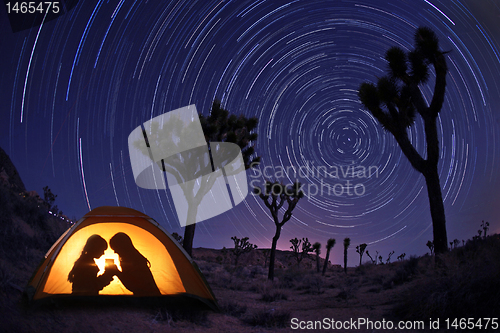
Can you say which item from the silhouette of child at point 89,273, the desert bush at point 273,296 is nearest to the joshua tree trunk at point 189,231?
the desert bush at point 273,296

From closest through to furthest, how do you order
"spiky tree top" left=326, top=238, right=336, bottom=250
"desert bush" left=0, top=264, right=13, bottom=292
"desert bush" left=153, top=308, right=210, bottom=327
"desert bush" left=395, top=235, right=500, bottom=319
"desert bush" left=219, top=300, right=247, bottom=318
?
1. "desert bush" left=0, top=264, right=13, bottom=292
2. "desert bush" left=395, top=235, right=500, bottom=319
3. "desert bush" left=153, top=308, right=210, bottom=327
4. "desert bush" left=219, top=300, right=247, bottom=318
5. "spiky tree top" left=326, top=238, right=336, bottom=250

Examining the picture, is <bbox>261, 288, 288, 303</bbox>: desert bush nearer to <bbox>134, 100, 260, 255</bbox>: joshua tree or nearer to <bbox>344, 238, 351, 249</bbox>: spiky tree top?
<bbox>134, 100, 260, 255</bbox>: joshua tree

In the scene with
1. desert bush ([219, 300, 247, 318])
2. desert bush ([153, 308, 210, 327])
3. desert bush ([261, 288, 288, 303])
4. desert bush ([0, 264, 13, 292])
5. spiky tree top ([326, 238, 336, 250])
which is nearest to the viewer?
desert bush ([0, 264, 13, 292])

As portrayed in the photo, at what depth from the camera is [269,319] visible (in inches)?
283

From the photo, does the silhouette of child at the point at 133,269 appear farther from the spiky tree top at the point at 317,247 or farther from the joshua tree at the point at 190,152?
the spiky tree top at the point at 317,247

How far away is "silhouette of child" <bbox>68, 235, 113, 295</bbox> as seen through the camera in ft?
20.4

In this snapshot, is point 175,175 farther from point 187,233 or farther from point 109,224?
point 109,224

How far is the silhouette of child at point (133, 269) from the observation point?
21.6 feet

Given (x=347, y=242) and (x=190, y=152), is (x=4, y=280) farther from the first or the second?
(x=347, y=242)

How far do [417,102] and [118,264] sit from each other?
34.2 ft

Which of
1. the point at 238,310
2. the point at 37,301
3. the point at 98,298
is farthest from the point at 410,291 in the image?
the point at 37,301

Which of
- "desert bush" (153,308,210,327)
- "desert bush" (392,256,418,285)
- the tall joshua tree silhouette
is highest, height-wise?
the tall joshua tree silhouette

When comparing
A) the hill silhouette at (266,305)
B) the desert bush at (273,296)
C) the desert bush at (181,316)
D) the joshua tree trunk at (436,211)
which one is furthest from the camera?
the desert bush at (273,296)

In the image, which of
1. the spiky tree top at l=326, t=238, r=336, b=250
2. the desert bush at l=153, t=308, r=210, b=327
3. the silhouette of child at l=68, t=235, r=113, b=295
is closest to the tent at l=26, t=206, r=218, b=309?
the silhouette of child at l=68, t=235, r=113, b=295
